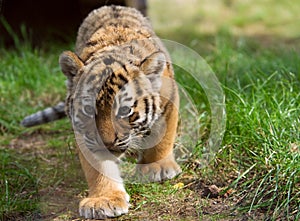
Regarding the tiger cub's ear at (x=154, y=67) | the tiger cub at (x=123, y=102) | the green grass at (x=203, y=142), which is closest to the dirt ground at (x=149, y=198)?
the green grass at (x=203, y=142)

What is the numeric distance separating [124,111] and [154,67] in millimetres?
429

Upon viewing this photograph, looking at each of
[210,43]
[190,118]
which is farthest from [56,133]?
[210,43]

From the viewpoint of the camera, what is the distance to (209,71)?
584 cm

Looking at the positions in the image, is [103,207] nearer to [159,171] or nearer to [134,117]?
[134,117]

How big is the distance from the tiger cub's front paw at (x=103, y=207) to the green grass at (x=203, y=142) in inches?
4.7

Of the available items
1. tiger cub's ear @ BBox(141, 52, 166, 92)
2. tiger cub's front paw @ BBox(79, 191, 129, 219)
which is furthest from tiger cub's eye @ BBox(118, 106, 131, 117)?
tiger cub's front paw @ BBox(79, 191, 129, 219)

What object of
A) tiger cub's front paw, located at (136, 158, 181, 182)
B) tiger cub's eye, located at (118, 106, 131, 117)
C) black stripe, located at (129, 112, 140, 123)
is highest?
tiger cub's eye, located at (118, 106, 131, 117)

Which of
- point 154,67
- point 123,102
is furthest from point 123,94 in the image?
point 154,67

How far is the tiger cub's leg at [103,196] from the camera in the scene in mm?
3961

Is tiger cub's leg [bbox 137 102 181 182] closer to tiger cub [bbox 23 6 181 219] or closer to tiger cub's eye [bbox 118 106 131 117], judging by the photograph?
tiger cub [bbox 23 6 181 219]

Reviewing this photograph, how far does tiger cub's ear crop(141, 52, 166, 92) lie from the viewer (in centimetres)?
410

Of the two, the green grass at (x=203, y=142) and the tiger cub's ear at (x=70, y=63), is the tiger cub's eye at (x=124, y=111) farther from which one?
the green grass at (x=203, y=142)

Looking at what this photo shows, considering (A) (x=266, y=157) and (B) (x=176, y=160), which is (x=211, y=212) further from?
(B) (x=176, y=160)

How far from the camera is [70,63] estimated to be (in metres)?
4.16
